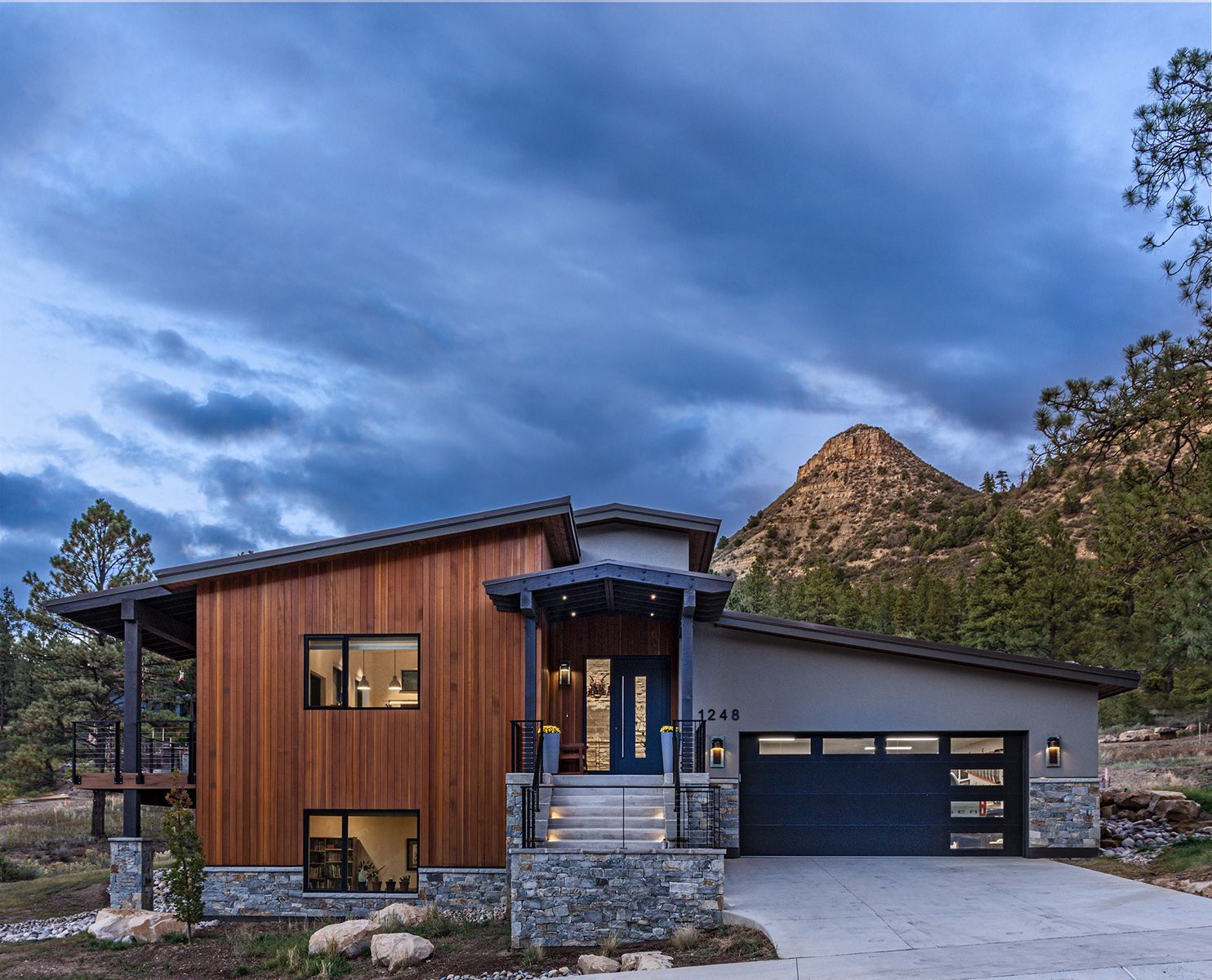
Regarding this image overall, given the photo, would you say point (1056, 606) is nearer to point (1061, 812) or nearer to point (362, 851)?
point (1061, 812)

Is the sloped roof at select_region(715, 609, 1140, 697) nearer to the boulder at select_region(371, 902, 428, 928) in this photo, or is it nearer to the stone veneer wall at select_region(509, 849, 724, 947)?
the stone veneer wall at select_region(509, 849, 724, 947)

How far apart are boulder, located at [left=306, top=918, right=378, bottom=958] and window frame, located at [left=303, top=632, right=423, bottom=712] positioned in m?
3.04

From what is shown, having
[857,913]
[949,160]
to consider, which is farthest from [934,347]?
[857,913]

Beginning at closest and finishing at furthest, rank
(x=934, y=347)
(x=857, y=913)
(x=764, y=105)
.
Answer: (x=857, y=913)
(x=764, y=105)
(x=934, y=347)

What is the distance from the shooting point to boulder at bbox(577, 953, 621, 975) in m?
9.24

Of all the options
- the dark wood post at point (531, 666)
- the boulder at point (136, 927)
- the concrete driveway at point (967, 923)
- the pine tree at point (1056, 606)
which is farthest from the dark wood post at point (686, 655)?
the pine tree at point (1056, 606)

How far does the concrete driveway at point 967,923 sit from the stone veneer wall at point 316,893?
3.35 m

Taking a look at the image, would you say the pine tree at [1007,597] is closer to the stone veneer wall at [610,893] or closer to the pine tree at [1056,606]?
the pine tree at [1056,606]

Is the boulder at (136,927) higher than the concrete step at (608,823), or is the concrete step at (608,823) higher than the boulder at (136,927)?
the concrete step at (608,823)

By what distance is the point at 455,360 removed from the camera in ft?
287

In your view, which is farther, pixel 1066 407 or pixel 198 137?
pixel 198 137

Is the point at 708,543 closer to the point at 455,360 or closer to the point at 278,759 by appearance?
the point at 278,759

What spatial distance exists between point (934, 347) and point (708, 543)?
72.9 metres

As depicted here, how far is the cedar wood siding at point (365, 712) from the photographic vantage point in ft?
43.0
